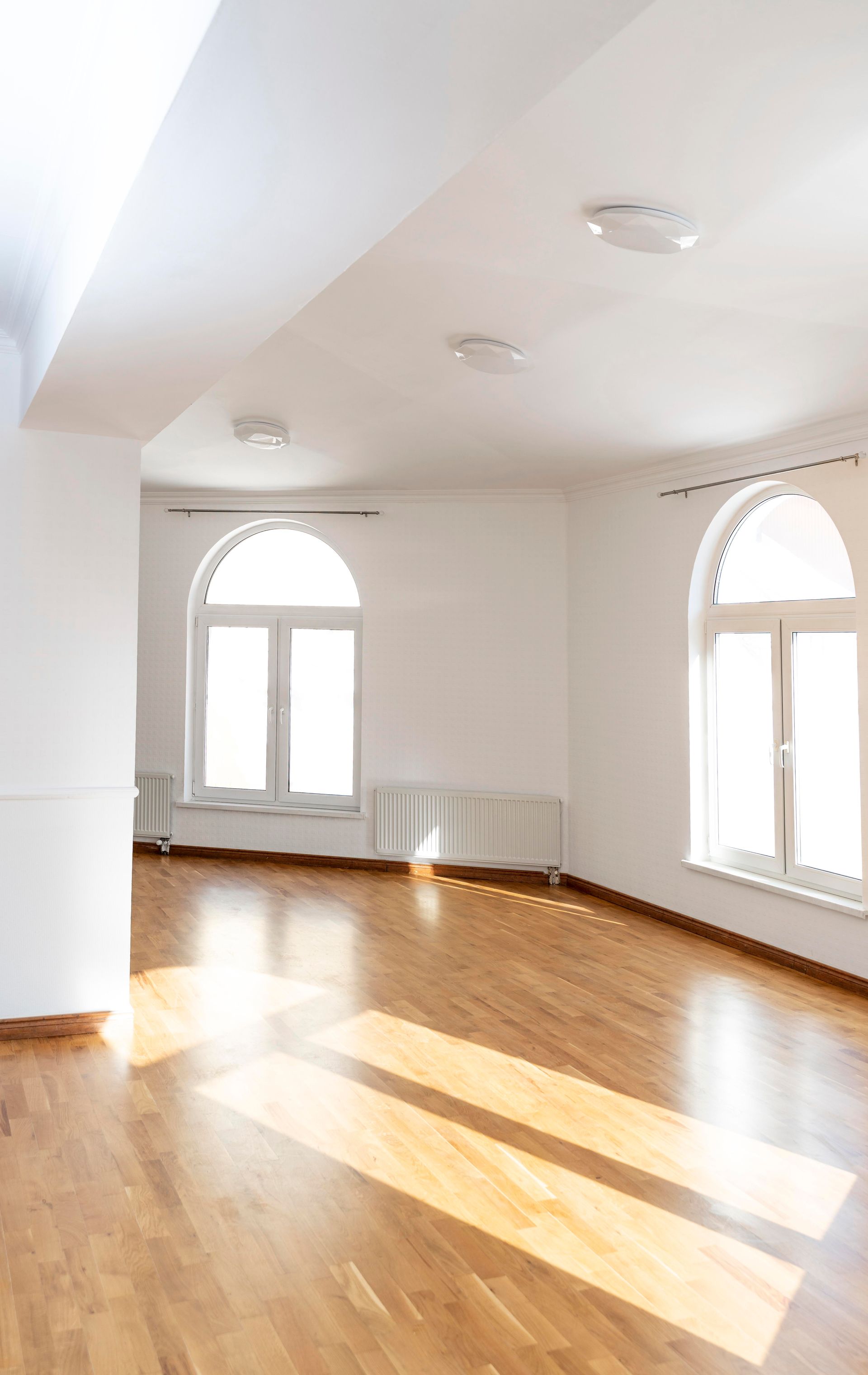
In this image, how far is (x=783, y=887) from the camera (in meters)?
5.54

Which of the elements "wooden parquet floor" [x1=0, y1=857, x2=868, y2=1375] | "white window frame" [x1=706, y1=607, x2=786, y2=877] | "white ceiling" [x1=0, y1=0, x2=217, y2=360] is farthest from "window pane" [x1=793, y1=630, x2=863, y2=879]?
"white ceiling" [x1=0, y1=0, x2=217, y2=360]

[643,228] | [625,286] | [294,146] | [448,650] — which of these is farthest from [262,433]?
[294,146]

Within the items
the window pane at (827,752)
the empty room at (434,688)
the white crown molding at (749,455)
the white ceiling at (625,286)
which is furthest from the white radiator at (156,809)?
the window pane at (827,752)

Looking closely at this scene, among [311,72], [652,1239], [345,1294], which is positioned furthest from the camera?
[652,1239]

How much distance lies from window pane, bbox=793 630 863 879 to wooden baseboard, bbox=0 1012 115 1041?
3665mm

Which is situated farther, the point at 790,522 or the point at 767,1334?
the point at 790,522

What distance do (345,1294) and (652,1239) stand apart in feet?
2.74

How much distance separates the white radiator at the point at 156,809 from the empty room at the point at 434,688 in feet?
0.11

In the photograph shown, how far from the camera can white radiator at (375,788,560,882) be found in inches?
294

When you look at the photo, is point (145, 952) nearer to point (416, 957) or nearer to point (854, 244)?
point (416, 957)

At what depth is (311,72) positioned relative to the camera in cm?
166

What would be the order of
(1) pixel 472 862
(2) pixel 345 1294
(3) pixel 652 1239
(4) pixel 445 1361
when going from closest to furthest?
(4) pixel 445 1361 → (2) pixel 345 1294 → (3) pixel 652 1239 → (1) pixel 472 862

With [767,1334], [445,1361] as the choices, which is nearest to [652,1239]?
[767,1334]

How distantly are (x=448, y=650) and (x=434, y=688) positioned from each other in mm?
299
